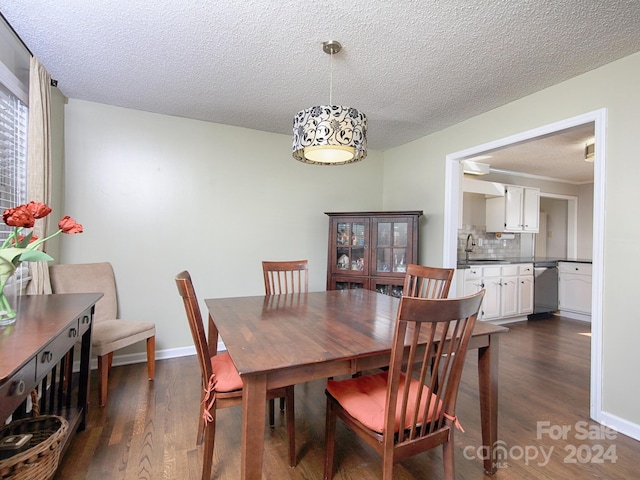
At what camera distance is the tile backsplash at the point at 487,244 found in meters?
5.10

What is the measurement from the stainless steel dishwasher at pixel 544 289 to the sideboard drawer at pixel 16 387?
18.3 ft

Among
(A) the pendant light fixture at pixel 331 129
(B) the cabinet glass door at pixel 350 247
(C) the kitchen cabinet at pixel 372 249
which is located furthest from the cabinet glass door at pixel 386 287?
(A) the pendant light fixture at pixel 331 129

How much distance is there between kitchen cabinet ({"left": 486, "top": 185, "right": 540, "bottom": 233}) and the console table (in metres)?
5.13

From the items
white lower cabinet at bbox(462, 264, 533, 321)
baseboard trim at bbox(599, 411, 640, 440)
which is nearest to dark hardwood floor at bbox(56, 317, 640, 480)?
baseboard trim at bbox(599, 411, 640, 440)

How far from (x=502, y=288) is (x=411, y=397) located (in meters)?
3.68

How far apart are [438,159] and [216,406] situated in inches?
120

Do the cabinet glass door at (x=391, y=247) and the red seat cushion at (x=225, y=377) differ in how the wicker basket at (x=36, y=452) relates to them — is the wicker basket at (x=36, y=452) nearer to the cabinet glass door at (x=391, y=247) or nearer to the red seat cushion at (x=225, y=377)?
the red seat cushion at (x=225, y=377)

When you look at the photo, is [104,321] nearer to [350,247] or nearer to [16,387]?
[16,387]

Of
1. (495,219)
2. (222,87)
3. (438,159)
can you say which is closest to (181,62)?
(222,87)

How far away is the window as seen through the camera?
2004 millimetres

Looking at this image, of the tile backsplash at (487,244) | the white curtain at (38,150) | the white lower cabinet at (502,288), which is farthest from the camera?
the tile backsplash at (487,244)

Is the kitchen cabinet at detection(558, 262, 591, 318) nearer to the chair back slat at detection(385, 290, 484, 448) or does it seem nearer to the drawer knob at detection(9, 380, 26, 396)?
the chair back slat at detection(385, 290, 484, 448)

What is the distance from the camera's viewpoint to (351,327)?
1626 mm

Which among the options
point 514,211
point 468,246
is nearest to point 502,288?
point 468,246
